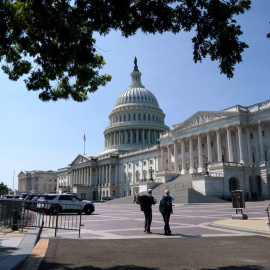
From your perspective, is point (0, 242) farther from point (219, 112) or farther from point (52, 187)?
point (52, 187)

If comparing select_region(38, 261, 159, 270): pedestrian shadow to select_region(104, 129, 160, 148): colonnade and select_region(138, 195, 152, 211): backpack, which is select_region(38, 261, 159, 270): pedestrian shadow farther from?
select_region(104, 129, 160, 148): colonnade

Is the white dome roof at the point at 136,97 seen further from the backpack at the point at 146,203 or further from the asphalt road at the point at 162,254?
the asphalt road at the point at 162,254

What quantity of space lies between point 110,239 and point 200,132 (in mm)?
56875

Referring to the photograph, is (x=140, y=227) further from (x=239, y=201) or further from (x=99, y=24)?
(x=99, y=24)

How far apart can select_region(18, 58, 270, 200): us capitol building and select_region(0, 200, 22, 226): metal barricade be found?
1676 inches

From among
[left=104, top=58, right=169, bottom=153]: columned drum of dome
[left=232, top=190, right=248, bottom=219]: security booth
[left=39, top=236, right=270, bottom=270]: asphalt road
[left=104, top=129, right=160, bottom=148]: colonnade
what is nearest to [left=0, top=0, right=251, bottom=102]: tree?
[left=39, top=236, right=270, bottom=270]: asphalt road

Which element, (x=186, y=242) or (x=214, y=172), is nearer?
(x=186, y=242)

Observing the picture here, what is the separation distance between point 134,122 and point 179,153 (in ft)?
146

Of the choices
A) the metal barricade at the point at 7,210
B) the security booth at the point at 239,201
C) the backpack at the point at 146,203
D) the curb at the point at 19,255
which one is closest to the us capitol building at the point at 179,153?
the security booth at the point at 239,201

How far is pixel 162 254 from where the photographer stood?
351 inches

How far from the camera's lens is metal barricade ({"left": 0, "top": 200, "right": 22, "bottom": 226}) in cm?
1509

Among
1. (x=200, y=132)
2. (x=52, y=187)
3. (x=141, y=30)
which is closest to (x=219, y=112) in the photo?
(x=200, y=132)

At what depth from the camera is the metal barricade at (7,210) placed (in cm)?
1509

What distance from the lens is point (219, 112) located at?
6206 centimetres
